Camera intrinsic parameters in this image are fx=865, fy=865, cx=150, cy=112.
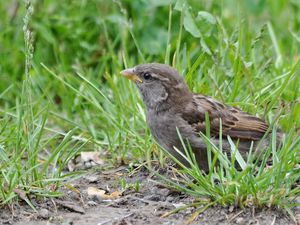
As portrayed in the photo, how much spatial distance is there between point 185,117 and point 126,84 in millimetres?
1092

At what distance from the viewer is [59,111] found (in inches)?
302

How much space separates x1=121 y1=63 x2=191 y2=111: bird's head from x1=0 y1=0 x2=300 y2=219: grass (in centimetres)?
23

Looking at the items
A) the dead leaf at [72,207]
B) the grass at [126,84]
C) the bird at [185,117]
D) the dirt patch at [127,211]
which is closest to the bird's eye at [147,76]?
the bird at [185,117]

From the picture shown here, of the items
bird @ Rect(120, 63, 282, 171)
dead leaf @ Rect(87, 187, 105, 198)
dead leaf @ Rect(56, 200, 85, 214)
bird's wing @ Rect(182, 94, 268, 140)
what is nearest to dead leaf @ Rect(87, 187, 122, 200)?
dead leaf @ Rect(87, 187, 105, 198)

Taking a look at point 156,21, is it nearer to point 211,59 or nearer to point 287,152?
point 211,59

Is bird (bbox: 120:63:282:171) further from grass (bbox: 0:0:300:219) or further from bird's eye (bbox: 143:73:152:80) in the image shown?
grass (bbox: 0:0:300:219)

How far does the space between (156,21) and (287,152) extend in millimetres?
4227

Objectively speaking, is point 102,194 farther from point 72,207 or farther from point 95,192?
point 72,207

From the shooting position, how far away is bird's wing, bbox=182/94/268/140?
604 centimetres

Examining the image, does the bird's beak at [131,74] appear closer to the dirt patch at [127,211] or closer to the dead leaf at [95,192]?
the dirt patch at [127,211]

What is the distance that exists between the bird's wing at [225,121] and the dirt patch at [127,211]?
23.5 inches

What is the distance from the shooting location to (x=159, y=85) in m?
6.26

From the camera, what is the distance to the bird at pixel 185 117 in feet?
19.3

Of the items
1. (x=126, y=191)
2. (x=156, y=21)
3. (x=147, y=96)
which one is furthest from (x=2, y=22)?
(x=126, y=191)
